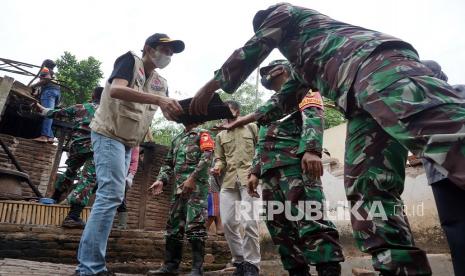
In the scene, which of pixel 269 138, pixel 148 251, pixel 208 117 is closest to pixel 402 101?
pixel 208 117

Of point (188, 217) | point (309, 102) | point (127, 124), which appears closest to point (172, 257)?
point (188, 217)

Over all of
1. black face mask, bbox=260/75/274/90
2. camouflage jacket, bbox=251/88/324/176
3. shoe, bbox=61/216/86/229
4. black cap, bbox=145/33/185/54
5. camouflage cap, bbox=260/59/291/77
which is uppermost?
black cap, bbox=145/33/185/54

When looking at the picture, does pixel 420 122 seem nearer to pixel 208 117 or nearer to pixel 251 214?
pixel 208 117

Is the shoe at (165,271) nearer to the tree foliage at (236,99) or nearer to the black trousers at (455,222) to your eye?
the black trousers at (455,222)

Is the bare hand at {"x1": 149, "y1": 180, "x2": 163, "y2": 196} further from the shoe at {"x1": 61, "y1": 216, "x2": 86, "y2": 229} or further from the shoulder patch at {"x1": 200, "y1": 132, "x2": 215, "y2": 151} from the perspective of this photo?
the shoe at {"x1": 61, "y1": 216, "x2": 86, "y2": 229}

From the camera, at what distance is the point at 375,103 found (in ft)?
5.11

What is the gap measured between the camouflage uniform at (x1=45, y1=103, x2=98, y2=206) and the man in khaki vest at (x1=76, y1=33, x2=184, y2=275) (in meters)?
1.81

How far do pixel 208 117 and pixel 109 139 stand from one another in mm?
953

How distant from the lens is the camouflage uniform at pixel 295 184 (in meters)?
2.46

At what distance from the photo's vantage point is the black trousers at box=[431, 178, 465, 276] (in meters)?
1.85

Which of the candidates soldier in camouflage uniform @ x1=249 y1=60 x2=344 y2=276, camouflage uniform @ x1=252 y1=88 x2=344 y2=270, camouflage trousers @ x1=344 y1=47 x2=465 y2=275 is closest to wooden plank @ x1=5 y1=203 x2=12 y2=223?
soldier in camouflage uniform @ x1=249 y1=60 x2=344 y2=276

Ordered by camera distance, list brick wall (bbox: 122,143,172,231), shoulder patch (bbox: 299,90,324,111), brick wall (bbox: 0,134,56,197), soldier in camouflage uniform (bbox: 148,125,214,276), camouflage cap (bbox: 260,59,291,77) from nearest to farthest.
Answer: shoulder patch (bbox: 299,90,324,111) < camouflage cap (bbox: 260,59,291,77) < soldier in camouflage uniform (bbox: 148,125,214,276) < brick wall (bbox: 0,134,56,197) < brick wall (bbox: 122,143,172,231)

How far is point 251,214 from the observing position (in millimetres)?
4324

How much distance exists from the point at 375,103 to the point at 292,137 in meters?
1.42
